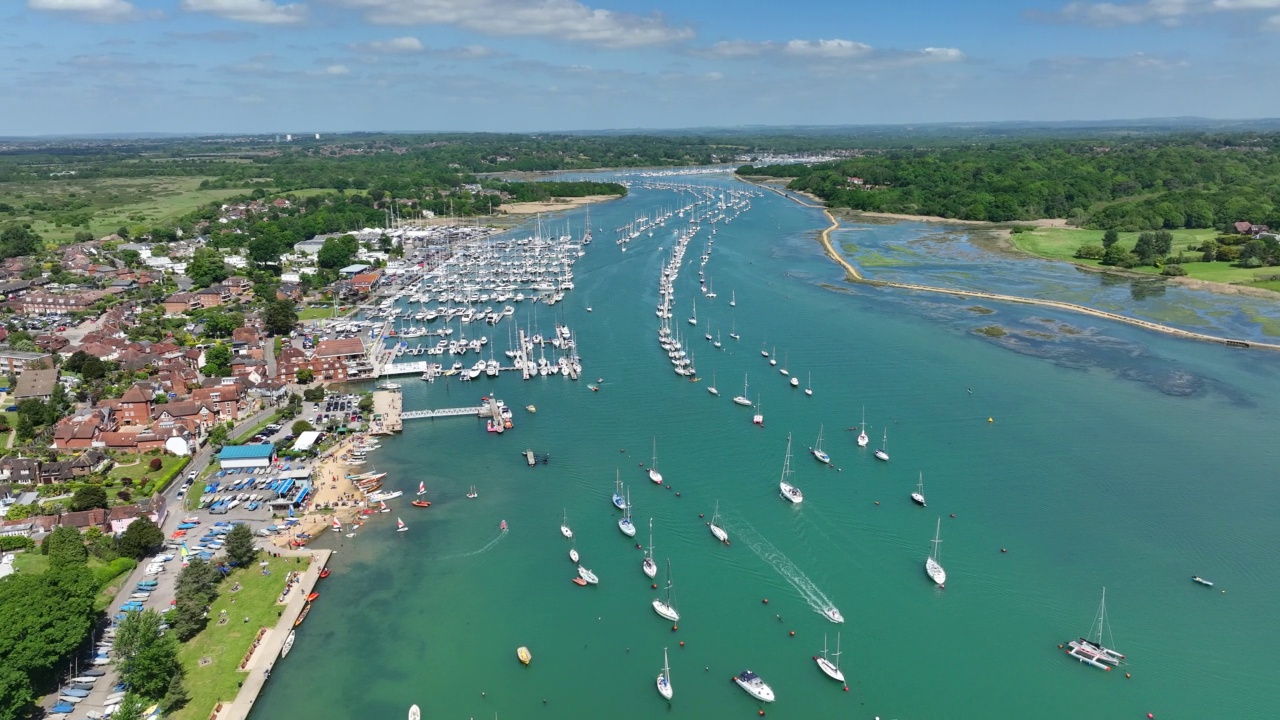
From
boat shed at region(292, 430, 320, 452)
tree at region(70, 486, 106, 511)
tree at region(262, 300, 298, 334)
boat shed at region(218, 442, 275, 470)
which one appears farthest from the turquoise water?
tree at region(262, 300, 298, 334)

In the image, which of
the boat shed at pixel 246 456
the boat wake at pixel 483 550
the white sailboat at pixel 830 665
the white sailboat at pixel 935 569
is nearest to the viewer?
the white sailboat at pixel 830 665

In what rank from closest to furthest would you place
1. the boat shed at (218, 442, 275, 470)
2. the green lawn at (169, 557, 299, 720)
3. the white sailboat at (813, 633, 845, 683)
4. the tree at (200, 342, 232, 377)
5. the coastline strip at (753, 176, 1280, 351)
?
the green lawn at (169, 557, 299, 720) → the white sailboat at (813, 633, 845, 683) → the boat shed at (218, 442, 275, 470) → the tree at (200, 342, 232, 377) → the coastline strip at (753, 176, 1280, 351)

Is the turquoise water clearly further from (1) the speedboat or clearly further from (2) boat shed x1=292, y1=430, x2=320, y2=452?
(2) boat shed x1=292, y1=430, x2=320, y2=452

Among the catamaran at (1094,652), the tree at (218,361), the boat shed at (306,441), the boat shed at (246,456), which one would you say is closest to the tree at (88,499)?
the boat shed at (246,456)

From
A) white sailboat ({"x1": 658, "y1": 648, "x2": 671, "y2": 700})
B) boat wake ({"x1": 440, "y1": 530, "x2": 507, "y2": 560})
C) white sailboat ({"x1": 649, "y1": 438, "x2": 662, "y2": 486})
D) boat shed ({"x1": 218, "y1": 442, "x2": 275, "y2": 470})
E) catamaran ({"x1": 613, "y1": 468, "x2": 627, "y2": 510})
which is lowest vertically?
white sailboat ({"x1": 658, "y1": 648, "x2": 671, "y2": 700})

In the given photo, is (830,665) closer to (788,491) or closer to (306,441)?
(788,491)

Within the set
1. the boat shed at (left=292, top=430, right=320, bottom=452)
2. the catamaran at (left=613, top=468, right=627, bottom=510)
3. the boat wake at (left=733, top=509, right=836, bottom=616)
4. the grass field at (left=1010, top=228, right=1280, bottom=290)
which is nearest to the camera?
the boat wake at (left=733, top=509, right=836, bottom=616)

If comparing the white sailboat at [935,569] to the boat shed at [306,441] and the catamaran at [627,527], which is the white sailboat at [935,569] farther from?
the boat shed at [306,441]
